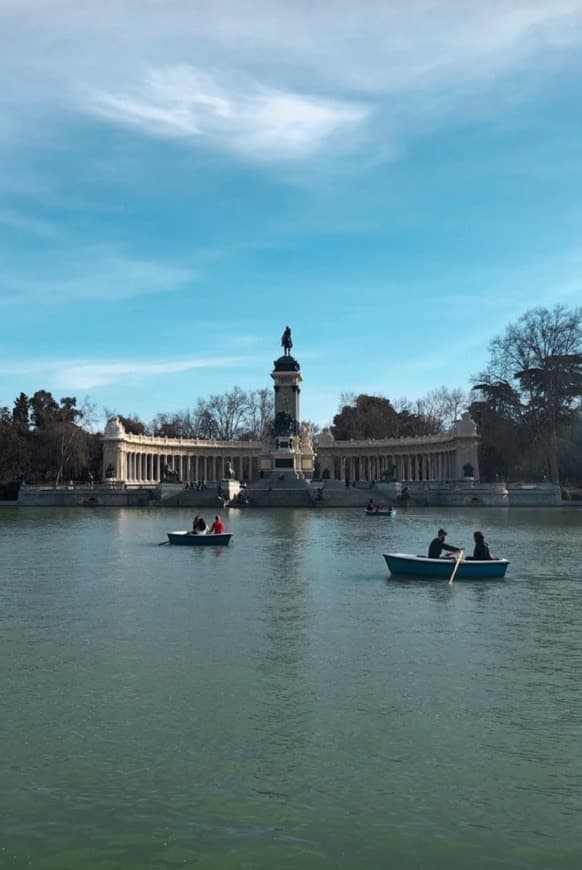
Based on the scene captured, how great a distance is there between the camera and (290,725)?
10.7m

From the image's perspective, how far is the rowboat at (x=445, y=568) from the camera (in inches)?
911

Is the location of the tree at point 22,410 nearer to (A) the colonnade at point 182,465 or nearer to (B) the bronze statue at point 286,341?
Result: (A) the colonnade at point 182,465

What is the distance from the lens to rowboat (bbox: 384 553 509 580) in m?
23.1

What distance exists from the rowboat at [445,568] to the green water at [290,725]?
89 centimetres

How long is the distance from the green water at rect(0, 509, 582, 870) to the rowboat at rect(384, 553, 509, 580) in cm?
89

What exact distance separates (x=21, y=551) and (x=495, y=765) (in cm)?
2570

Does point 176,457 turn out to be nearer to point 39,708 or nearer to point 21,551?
point 21,551

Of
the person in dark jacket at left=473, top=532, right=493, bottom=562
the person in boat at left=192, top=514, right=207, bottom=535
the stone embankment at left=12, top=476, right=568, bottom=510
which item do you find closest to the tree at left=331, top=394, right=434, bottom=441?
the stone embankment at left=12, top=476, right=568, bottom=510

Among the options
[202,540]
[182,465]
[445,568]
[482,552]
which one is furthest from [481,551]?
[182,465]

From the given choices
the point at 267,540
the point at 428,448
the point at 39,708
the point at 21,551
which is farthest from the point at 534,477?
the point at 39,708

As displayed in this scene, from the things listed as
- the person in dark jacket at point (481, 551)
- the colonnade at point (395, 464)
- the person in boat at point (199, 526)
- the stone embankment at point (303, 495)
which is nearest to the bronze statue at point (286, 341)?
the colonnade at point (395, 464)

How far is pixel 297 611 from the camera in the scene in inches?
733

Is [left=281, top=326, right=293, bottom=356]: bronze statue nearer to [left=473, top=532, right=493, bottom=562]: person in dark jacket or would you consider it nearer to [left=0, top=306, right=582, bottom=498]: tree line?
[left=0, top=306, right=582, bottom=498]: tree line

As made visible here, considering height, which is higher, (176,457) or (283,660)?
(176,457)
